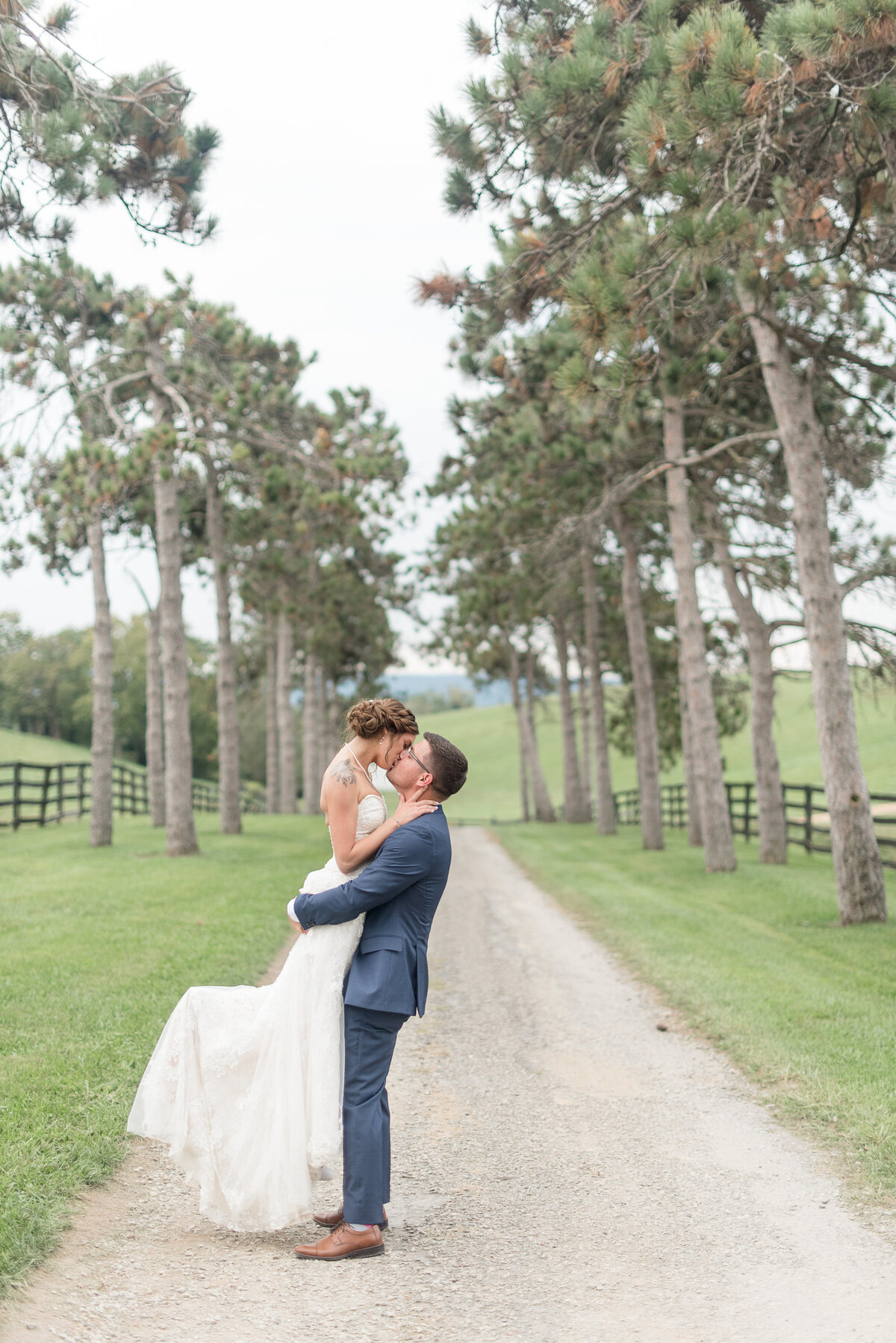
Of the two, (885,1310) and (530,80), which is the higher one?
(530,80)

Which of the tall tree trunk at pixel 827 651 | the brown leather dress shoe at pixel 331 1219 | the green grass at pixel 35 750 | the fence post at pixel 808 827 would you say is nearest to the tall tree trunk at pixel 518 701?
the fence post at pixel 808 827

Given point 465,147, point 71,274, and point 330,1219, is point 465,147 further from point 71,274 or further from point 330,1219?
point 71,274

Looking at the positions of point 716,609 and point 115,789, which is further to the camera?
point 115,789

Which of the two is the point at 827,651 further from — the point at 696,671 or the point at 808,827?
the point at 808,827

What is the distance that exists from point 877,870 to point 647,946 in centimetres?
269

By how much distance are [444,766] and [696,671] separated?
41.0 feet

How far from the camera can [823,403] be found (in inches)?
543

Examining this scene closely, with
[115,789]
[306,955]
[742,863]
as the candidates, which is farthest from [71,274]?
[115,789]

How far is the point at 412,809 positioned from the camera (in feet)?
12.8

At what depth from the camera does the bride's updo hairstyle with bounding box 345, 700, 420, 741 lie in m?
3.91

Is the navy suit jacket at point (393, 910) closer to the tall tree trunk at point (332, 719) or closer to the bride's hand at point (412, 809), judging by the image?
the bride's hand at point (412, 809)

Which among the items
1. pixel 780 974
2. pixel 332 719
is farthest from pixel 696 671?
pixel 332 719

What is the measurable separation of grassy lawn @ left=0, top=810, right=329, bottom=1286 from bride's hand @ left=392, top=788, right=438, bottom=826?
1.87 metres

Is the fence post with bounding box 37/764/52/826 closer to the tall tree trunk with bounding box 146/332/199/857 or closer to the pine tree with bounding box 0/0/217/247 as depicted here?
the tall tree trunk with bounding box 146/332/199/857
